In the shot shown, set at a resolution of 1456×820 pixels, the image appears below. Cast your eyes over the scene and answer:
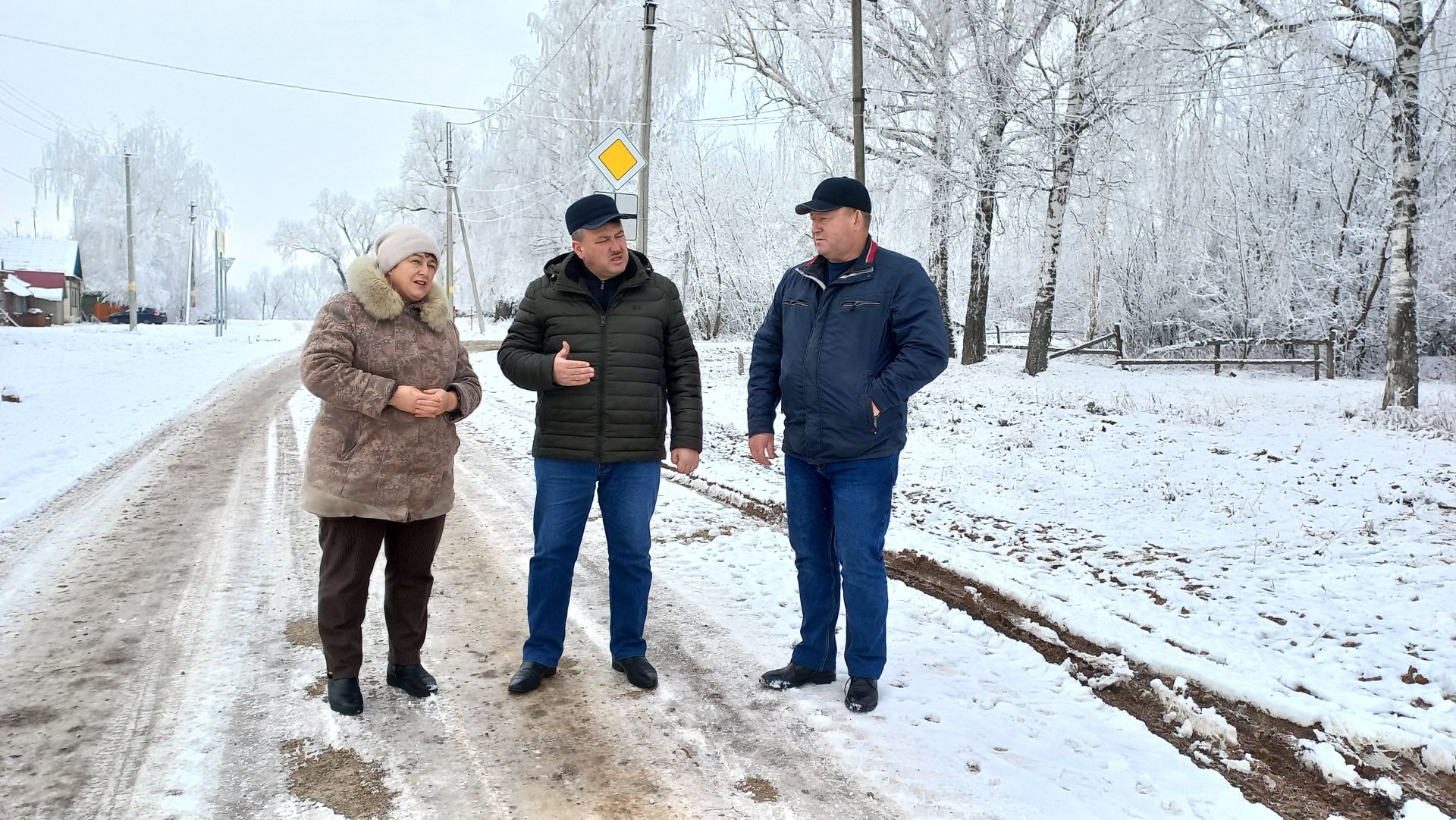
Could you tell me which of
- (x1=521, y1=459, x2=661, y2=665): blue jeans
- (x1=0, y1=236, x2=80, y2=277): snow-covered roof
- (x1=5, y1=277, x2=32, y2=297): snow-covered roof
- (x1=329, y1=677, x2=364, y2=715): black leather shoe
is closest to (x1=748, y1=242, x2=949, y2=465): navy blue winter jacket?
(x1=521, y1=459, x2=661, y2=665): blue jeans

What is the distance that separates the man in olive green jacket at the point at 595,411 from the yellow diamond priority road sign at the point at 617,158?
6.18 metres

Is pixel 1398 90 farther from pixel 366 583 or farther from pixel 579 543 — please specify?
pixel 366 583

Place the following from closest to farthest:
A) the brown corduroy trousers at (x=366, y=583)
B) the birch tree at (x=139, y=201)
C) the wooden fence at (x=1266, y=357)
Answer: the brown corduroy trousers at (x=366, y=583) < the wooden fence at (x=1266, y=357) < the birch tree at (x=139, y=201)

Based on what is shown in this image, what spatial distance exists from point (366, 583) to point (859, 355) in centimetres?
211

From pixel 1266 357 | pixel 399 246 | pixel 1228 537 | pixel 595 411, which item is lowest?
pixel 1228 537

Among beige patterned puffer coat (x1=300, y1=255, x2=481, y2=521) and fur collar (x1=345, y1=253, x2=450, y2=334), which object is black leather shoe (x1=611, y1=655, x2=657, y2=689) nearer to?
beige patterned puffer coat (x1=300, y1=255, x2=481, y2=521)

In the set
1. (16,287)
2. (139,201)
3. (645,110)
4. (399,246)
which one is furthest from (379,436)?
(139,201)

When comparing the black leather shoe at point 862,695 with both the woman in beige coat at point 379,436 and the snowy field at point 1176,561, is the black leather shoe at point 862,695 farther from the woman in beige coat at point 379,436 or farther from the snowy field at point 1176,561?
the woman in beige coat at point 379,436

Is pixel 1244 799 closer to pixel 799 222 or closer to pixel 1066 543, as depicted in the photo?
pixel 1066 543

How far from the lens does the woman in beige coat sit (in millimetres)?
3244

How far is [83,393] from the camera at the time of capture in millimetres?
14945

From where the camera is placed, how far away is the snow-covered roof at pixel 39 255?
5103cm

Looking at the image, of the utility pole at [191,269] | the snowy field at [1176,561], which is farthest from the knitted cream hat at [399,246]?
the utility pole at [191,269]

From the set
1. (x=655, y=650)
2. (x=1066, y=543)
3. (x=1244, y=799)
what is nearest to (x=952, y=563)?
(x=1066, y=543)
